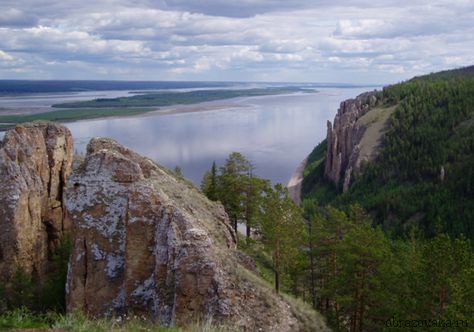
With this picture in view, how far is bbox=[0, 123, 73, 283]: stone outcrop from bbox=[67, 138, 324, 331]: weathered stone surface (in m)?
6.40

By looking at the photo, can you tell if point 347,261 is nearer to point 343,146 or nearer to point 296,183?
point 296,183

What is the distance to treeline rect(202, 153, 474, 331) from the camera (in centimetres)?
2072

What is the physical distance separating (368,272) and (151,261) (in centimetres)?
993

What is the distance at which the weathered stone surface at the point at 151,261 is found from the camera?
19078 mm

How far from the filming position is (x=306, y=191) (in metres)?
108

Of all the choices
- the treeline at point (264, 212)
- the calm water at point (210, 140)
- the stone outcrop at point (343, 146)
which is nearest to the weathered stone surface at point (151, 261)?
the treeline at point (264, 212)

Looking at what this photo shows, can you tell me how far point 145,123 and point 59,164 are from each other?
159 meters

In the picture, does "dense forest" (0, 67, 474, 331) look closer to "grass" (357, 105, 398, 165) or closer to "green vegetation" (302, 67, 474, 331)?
"green vegetation" (302, 67, 474, 331)

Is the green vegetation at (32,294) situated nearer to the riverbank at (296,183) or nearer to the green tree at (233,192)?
the green tree at (233,192)

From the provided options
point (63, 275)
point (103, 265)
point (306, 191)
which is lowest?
point (306, 191)

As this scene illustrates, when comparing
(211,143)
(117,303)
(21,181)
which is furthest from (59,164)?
(211,143)

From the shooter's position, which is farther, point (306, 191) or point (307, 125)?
point (307, 125)

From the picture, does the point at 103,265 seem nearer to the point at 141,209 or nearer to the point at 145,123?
the point at 141,209

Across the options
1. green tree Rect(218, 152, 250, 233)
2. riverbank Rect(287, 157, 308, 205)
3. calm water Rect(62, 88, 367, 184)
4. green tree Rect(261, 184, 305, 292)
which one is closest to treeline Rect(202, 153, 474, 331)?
green tree Rect(261, 184, 305, 292)
